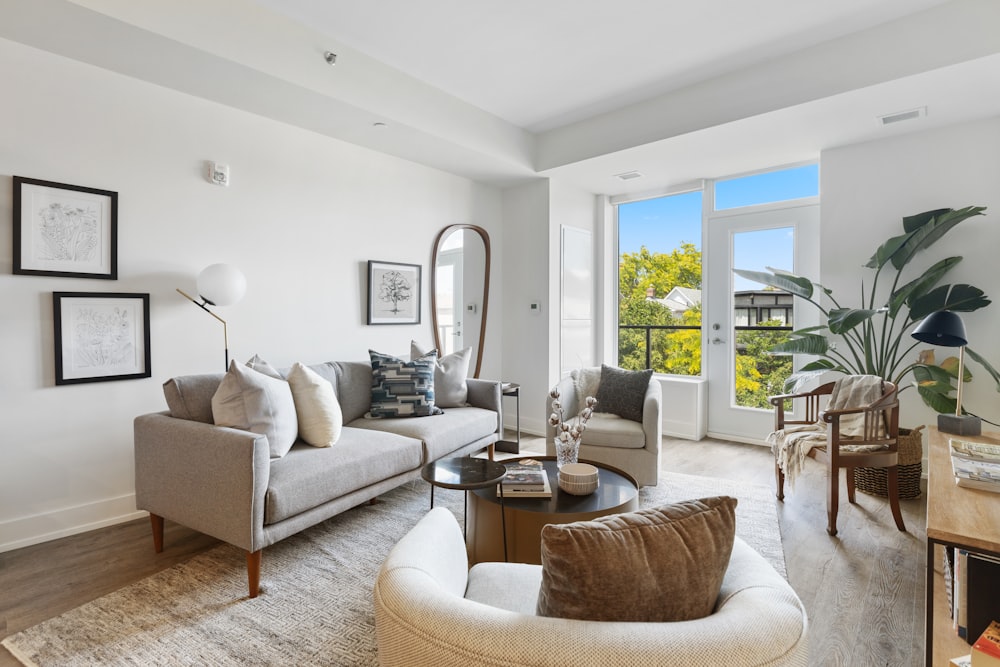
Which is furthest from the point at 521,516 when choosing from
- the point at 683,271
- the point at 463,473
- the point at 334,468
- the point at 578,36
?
the point at 683,271

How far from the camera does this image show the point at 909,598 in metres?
2.03

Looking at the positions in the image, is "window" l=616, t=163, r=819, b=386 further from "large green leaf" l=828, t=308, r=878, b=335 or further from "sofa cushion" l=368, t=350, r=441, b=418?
"sofa cushion" l=368, t=350, r=441, b=418

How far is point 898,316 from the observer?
362 centimetres

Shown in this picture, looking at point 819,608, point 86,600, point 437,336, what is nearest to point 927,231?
point 819,608

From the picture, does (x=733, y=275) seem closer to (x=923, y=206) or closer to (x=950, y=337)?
(x=923, y=206)

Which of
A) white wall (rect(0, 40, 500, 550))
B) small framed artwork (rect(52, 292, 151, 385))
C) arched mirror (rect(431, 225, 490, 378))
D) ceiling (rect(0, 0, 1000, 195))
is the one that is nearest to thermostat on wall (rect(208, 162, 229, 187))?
white wall (rect(0, 40, 500, 550))

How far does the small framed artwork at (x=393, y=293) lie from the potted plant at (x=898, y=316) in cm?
267

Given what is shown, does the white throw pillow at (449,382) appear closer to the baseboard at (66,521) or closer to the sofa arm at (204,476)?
the sofa arm at (204,476)

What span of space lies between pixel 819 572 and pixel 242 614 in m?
2.45

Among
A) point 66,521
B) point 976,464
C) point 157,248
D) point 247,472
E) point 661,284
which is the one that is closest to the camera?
point 976,464

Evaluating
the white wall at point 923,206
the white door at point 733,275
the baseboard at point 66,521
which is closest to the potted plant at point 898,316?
the white wall at point 923,206

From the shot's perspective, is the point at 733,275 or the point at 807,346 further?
the point at 733,275

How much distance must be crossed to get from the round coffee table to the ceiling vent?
3.13m

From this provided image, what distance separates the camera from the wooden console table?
1.23 metres
